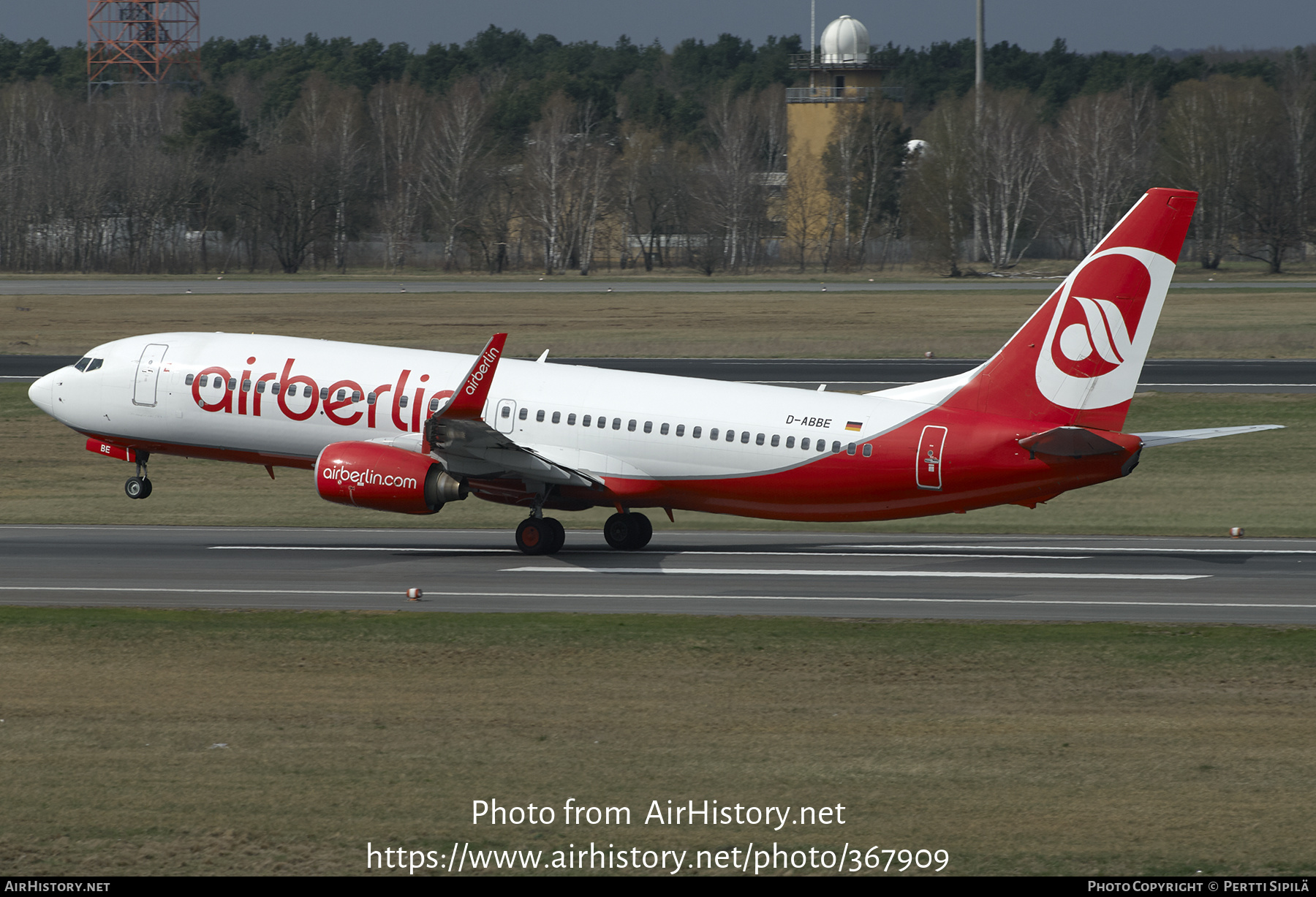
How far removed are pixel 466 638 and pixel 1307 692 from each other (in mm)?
12803

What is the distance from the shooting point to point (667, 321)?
303ft

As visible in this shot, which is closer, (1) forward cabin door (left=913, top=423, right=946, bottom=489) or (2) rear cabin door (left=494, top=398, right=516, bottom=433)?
(1) forward cabin door (left=913, top=423, right=946, bottom=489)

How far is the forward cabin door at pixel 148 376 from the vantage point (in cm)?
3703

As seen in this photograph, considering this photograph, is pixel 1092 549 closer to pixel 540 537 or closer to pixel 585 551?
pixel 585 551

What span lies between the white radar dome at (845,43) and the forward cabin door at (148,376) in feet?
508

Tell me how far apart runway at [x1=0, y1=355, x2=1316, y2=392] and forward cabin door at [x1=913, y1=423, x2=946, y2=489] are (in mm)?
27987

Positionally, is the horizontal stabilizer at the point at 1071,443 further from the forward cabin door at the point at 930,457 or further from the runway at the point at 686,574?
A: the runway at the point at 686,574

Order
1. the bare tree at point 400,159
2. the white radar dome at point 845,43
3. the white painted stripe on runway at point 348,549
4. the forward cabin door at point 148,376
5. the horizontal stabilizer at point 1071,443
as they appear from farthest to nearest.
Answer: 1. the white radar dome at point 845,43
2. the bare tree at point 400,159
3. the forward cabin door at point 148,376
4. the white painted stripe on runway at point 348,549
5. the horizontal stabilizer at point 1071,443

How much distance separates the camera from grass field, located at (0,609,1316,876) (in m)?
14.5

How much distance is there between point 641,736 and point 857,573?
45.7 ft

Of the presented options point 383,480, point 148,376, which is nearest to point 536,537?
point 383,480

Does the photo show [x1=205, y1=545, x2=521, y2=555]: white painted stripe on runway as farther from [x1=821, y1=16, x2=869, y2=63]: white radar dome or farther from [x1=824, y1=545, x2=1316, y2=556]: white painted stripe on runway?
[x1=821, y1=16, x2=869, y2=63]: white radar dome

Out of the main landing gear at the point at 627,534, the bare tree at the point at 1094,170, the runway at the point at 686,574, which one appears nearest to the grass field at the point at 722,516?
the runway at the point at 686,574

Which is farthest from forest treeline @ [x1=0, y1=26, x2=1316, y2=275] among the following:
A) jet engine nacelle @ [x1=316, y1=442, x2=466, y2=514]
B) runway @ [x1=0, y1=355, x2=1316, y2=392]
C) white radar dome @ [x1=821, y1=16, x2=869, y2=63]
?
jet engine nacelle @ [x1=316, y1=442, x2=466, y2=514]
